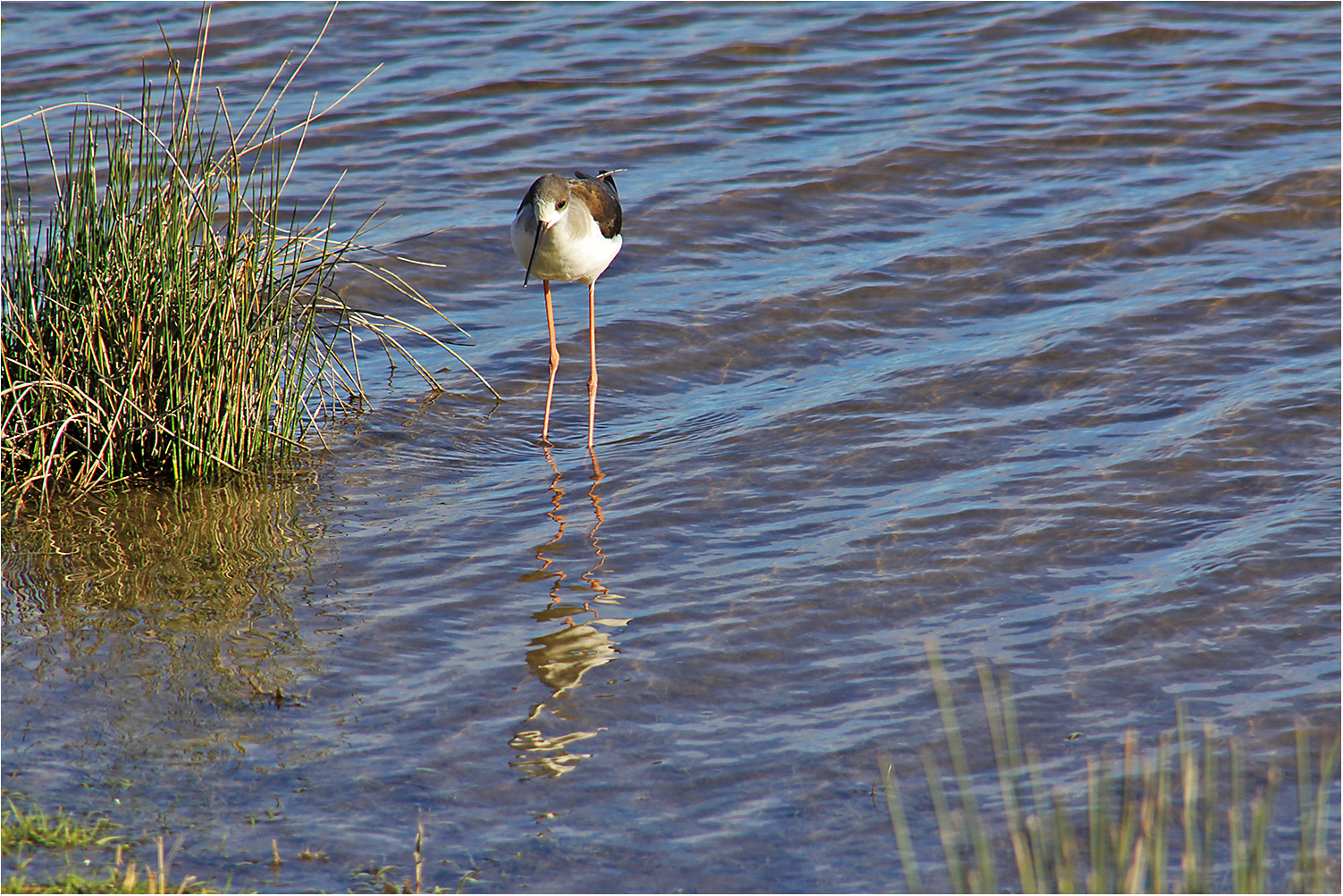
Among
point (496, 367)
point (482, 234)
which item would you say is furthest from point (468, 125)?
point (496, 367)

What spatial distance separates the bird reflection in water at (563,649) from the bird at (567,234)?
1316 mm

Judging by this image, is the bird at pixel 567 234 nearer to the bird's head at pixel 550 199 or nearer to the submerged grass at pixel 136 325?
the bird's head at pixel 550 199

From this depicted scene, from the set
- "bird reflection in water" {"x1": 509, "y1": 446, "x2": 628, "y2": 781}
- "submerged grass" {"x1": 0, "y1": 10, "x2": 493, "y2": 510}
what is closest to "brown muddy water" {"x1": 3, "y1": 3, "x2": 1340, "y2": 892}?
"bird reflection in water" {"x1": 509, "y1": 446, "x2": 628, "y2": 781}

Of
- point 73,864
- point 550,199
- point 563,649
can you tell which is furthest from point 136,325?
point 73,864

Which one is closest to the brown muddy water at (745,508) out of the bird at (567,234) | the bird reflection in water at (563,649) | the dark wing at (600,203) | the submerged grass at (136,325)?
the bird reflection in water at (563,649)

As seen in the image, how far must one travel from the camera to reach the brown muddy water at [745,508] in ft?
12.4

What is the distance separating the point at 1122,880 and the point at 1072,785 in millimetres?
831

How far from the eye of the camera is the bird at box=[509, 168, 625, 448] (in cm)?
632

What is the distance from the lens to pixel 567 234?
646cm

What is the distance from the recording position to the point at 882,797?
3.73 meters

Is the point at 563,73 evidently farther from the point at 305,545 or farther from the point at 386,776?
the point at 386,776

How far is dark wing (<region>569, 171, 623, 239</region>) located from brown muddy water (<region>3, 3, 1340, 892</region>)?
2.87 ft

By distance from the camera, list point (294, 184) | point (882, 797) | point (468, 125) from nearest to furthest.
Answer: point (882, 797) < point (294, 184) < point (468, 125)

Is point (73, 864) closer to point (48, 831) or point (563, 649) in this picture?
point (48, 831)
